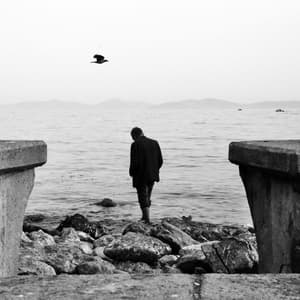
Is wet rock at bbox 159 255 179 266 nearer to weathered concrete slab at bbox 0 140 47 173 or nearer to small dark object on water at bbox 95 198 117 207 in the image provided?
weathered concrete slab at bbox 0 140 47 173

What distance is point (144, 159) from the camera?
11102mm

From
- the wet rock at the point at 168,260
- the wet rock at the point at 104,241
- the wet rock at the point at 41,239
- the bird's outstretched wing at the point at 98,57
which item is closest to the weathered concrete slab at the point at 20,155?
the bird's outstretched wing at the point at 98,57

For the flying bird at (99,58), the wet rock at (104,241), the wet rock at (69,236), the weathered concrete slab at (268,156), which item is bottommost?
the wet rock at (69,236)

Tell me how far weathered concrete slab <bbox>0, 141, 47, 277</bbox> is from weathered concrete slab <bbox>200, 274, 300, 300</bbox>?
181 cm

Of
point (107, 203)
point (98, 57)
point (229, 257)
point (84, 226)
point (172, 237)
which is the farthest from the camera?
point (107, 203)

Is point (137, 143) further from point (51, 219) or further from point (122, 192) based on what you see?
point (122, 192)

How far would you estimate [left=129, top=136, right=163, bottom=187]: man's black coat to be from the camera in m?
11.0

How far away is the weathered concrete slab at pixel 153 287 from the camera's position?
120 inches

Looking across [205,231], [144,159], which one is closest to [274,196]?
[144,159]

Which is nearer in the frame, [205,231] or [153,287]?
[153,287]

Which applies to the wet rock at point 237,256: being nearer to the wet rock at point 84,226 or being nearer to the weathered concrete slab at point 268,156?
the weathered concrete slab at point 268,156

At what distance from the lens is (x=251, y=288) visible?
3174mm

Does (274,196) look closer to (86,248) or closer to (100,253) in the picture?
(100,253)

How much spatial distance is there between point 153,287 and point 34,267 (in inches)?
160
